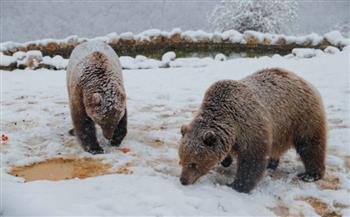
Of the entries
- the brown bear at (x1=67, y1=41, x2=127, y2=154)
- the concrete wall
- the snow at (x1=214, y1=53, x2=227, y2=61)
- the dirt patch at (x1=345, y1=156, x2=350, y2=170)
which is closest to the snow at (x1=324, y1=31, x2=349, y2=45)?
the snow at (x1=214, y1=53, x2=227, y2=61)

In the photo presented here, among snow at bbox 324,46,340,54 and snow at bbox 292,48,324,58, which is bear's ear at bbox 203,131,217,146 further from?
snow at bbox 324,46,340,54

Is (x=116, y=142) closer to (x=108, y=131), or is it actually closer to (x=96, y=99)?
(x=108, y=131)

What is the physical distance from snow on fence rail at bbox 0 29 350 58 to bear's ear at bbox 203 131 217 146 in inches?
414

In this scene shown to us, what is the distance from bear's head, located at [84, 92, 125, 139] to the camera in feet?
18.9

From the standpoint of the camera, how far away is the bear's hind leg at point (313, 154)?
16.8 ft

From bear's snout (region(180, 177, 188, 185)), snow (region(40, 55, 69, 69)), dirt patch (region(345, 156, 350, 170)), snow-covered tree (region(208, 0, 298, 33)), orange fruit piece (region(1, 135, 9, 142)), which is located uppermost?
snow-covered tree (region(208, 0, 298, 33))

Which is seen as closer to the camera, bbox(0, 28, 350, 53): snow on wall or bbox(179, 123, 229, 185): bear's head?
bbox(179, 123, 229, 185): bear's head

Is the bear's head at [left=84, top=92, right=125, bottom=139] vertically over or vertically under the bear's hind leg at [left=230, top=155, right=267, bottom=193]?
over

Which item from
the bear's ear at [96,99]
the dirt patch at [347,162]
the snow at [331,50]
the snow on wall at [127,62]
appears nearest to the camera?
the dirt patch at [347,162]

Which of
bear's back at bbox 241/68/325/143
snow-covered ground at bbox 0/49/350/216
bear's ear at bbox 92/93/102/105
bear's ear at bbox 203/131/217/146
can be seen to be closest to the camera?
snow-covered ground at bbox 0/49/350/216

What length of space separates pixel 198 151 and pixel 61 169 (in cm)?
188

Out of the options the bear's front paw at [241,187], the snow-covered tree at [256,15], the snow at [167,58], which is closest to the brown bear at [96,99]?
the bear's front paw at [241,187]

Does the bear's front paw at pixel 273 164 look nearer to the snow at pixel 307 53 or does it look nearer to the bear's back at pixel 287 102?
the bear's back at pixel 287 102

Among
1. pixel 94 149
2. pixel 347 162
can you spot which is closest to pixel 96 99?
pixel 94 149
